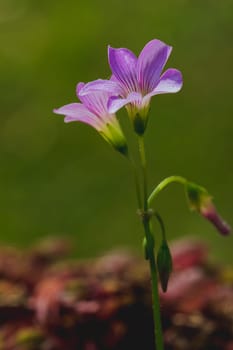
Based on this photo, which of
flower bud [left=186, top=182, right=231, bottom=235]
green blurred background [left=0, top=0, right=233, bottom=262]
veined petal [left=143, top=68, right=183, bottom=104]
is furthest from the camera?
green blurred background [left=0, top=0, right=233, bottom=262]

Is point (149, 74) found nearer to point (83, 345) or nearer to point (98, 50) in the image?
point (83, 345)

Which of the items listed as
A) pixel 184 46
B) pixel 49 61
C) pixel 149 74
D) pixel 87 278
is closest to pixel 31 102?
pixel 49 61

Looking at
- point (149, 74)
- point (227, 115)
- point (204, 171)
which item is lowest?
point (149, 74)

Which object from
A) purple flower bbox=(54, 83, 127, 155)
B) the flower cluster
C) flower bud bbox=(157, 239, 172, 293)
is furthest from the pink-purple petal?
flower bud bbox=(157, 239, 172, 293)

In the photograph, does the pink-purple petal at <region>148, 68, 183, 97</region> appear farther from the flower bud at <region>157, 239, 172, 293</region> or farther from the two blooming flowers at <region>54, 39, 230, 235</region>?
the flower bud at <region>157, 239, 172, 293</region>

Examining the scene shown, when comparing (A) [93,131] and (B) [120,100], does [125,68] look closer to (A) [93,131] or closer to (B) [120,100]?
(B) [120,100]

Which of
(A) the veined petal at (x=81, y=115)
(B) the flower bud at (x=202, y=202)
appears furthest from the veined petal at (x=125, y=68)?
(B) the flower bud at (x=202, y=202)

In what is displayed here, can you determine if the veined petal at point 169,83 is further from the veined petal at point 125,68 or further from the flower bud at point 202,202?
the flower bud at point 202,202
